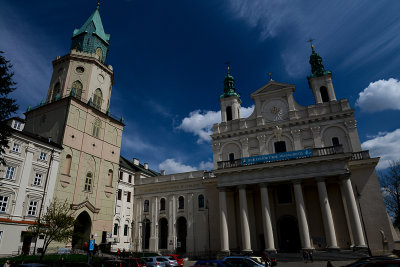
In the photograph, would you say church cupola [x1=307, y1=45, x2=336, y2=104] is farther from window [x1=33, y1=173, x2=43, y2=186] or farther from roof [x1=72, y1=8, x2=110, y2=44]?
window [x1=33, y1=173, x2=43, y2=186]

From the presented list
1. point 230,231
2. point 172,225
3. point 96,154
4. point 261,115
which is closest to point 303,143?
point 261,115

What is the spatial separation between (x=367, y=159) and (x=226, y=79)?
931 inches

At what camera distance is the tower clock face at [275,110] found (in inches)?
1425

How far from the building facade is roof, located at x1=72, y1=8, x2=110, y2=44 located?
20.1 metres

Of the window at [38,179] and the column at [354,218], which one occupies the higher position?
the window at [38,179]

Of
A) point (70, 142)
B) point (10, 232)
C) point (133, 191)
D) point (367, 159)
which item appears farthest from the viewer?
point (133, 191)

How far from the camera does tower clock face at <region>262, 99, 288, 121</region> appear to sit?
36188 mm

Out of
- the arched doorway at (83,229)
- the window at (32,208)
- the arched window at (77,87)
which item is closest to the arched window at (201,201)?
the arched doorway at (83,229)

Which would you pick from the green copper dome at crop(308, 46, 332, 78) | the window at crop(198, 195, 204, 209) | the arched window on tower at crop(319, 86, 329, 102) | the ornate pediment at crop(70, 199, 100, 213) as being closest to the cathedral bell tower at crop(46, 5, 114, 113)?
the ornate pediment at crop(70, 199, 100, 213)

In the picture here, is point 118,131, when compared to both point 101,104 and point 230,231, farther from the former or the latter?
point 230,231

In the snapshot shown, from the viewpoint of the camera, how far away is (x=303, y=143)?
111 ft

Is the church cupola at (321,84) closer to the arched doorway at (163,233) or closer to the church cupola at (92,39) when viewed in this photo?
the arched doorway at (163,233)

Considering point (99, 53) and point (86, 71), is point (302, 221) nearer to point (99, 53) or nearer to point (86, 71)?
point (86, 71)

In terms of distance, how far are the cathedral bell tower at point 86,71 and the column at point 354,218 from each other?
33919 millimetres
